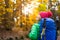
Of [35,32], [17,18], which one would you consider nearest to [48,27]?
[35,32]

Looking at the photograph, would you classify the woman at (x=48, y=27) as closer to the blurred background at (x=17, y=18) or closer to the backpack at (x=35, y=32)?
the backpack at (x=35, y=32)

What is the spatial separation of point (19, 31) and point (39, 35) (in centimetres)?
1170

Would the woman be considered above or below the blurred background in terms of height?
above

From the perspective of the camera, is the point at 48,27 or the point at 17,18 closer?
the point at 48,27

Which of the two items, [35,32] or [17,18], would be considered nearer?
[35,32]

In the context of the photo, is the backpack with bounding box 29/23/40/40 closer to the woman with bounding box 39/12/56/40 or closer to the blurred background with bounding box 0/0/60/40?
the woman with bounding box 39/12/56/40

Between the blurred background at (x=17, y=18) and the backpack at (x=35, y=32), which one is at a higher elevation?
the backpack at (x=35, y=32)

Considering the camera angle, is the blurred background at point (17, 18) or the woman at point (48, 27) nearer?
the woman at point (48, 27)

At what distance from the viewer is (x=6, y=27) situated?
1756 centimetres

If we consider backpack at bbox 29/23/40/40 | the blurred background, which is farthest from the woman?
the blurred background

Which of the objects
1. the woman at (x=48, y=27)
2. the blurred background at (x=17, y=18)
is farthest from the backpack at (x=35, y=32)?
the blurred background at (x=17, y=18)

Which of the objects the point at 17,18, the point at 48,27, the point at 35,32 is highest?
the point at 48,27

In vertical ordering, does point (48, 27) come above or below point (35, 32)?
above

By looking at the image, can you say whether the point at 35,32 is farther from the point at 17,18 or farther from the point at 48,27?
the point at 17,18
